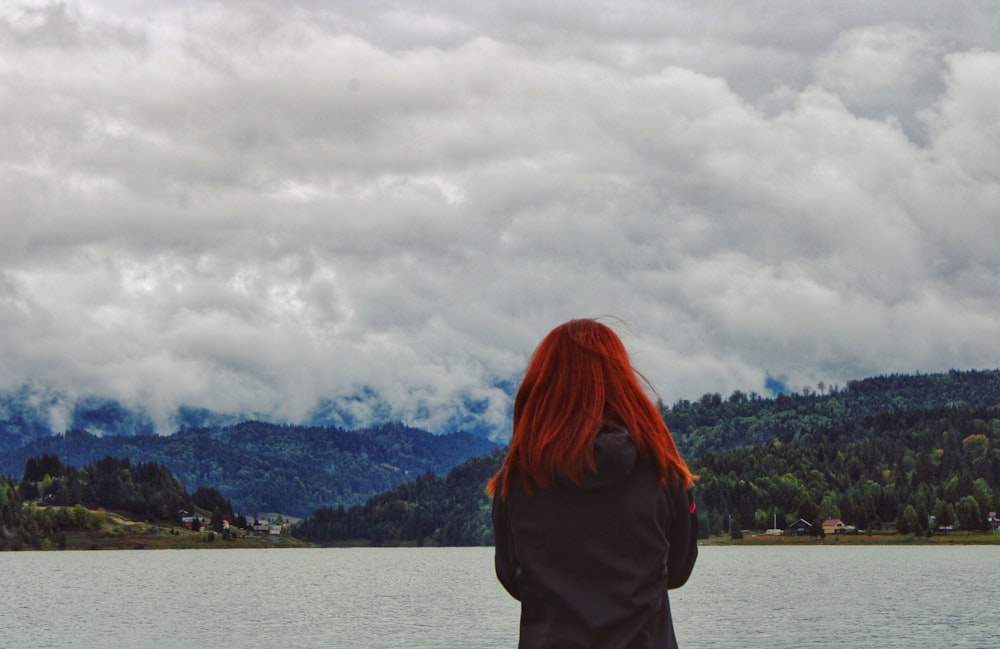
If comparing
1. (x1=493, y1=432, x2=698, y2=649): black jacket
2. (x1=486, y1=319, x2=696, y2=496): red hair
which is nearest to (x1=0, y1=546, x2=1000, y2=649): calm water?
(x1=493, y1=432, x2=698, y2=649): black jacket

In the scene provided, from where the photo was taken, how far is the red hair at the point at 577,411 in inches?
320

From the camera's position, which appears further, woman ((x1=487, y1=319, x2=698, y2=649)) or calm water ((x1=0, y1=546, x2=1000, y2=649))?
calm water ((x1=0, y1=546, x2=1000, y2=649))

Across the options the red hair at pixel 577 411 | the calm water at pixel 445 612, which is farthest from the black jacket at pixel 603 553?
the calm water at pixel 445 612

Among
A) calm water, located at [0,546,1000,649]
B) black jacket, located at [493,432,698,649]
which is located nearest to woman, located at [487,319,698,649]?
black jacket, located at [493,432,698,649]

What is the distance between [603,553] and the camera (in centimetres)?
827

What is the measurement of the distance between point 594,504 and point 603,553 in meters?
0.36

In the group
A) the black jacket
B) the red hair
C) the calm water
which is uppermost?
the red hair

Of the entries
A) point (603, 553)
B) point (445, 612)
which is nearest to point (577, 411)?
point (603, 553)

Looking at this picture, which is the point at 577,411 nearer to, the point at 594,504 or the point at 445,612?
the point at 594,504

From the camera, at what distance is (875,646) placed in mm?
70750

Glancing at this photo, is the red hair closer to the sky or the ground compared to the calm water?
closer to the sky

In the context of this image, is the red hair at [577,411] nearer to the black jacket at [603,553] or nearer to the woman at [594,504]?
the woman at [594,504]

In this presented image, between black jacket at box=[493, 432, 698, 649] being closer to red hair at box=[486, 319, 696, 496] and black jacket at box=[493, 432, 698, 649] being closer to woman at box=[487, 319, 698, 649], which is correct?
woman at box=[487, 319, 698, 649]

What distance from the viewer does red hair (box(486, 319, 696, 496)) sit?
8133 mm
